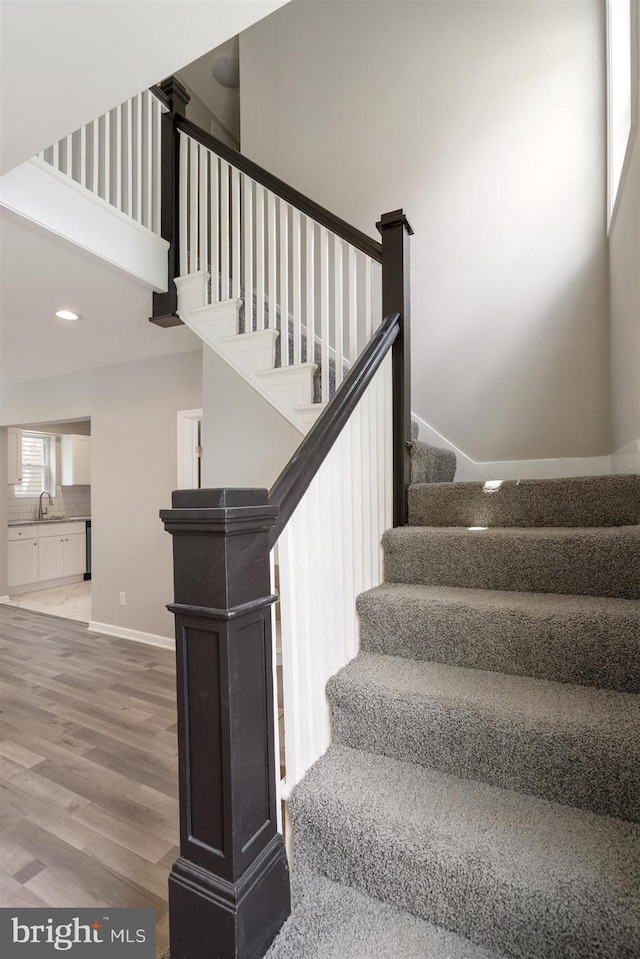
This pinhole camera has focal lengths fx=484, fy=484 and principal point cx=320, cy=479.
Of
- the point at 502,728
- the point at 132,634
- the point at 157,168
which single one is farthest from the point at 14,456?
the point at 502,728

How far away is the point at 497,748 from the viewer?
1135mm

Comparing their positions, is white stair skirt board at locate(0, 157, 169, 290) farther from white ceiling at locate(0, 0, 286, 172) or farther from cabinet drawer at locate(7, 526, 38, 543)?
cabinet drawer at locate(7, 526, 38, 543)

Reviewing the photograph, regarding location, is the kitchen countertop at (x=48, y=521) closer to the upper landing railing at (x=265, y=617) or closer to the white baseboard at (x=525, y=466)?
the white baseboard at (x=525, y=466)

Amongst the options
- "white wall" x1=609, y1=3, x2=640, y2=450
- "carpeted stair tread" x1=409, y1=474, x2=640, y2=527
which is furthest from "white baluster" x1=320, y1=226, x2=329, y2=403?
"white wall" x1=609, y1=3, x2=640, y2=450

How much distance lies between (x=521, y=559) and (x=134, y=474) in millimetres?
3552

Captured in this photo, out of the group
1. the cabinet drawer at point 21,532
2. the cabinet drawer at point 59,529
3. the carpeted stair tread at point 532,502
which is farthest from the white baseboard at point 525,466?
the cabinet drawer at point 59,529

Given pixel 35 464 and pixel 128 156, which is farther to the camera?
pixel 35 464

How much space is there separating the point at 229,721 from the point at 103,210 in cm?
266

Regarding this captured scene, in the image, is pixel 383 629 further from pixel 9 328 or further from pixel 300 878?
pixel 9 328

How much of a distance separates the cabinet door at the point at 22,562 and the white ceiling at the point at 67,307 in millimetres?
2473

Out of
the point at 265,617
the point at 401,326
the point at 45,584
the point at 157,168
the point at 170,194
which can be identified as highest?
the point at 157,168

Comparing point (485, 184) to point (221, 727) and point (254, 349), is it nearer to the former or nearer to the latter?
point (254, 349)

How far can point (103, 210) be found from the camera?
2531 mm

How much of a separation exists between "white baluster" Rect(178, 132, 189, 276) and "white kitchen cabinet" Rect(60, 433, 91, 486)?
4.99m
